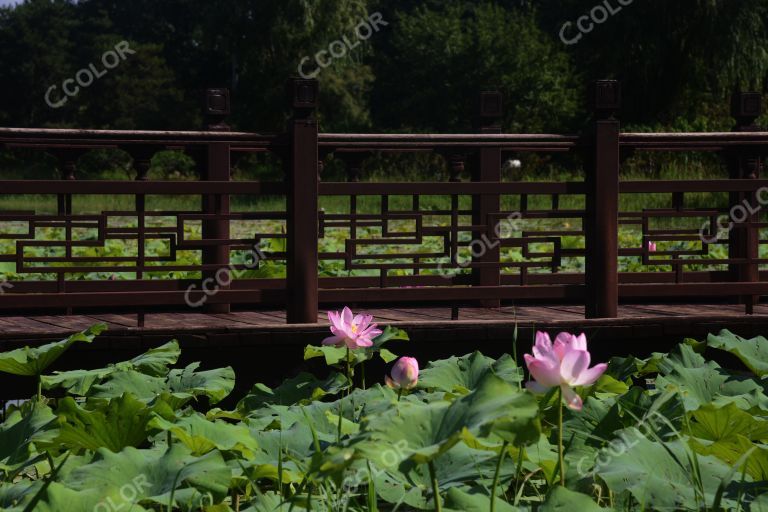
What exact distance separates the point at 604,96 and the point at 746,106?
1335 millimetres

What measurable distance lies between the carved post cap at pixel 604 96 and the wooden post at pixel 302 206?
1373 millimetres

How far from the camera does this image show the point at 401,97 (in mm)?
35594

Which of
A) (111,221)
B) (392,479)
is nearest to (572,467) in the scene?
(392,479)

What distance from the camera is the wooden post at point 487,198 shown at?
5887 mm

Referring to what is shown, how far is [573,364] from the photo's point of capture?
5.77ft

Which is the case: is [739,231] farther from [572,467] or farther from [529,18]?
[529,18]

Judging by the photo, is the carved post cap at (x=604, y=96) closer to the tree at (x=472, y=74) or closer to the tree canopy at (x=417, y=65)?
the tree canopy at (x=417, y=65)

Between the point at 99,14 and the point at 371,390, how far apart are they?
50.1 metres

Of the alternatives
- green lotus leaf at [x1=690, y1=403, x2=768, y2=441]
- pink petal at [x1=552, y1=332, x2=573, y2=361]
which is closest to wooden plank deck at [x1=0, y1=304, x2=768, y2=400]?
green lotus leaf at [x1=690, y1=403, x2=768, y2=441]

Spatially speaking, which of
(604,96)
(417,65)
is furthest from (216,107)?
(417,65)

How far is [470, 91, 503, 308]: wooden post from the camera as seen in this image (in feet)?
19.3

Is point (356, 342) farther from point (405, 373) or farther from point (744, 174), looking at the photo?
point (744, 174)

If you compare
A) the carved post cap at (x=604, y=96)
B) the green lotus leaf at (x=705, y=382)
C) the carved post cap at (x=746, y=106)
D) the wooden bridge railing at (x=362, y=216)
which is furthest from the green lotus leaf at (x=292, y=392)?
the carved post cap at (x=746, y=106)

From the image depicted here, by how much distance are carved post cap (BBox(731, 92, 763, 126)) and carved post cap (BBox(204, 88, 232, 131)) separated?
289 centimetres
